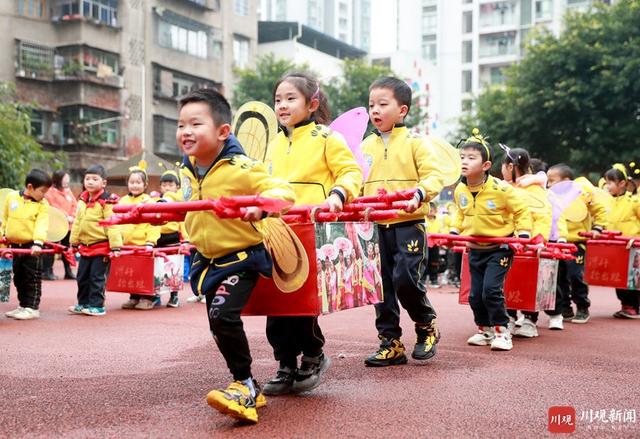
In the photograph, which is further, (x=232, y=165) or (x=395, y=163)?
(x=395, y=163)

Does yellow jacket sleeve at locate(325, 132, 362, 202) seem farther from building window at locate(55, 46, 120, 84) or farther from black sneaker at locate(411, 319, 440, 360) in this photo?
building window at locate(55, 46, 120, 84)

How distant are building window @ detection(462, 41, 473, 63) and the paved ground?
50491 millimetres

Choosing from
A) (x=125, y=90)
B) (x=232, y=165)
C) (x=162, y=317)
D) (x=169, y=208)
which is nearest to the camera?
(x=169, y=208)

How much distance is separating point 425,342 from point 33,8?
29.2 meters

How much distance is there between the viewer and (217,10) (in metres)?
39.0

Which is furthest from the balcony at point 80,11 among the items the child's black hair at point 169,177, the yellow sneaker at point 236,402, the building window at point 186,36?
the yellow sneaker at point 236,402

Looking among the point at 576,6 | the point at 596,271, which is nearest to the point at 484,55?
the point at 576,6

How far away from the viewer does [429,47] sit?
59.1 metres

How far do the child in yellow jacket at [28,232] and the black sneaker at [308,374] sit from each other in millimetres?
4540

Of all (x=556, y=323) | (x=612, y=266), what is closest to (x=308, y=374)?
(x=556, y=323)

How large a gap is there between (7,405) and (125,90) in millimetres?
30346

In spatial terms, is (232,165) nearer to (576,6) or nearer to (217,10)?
(217,10)

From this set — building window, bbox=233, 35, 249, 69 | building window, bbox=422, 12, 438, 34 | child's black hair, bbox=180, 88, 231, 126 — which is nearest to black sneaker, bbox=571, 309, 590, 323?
child's black hair, bbox=180, 88, 231, 126

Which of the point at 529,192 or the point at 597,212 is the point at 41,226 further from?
the point at 597,212
